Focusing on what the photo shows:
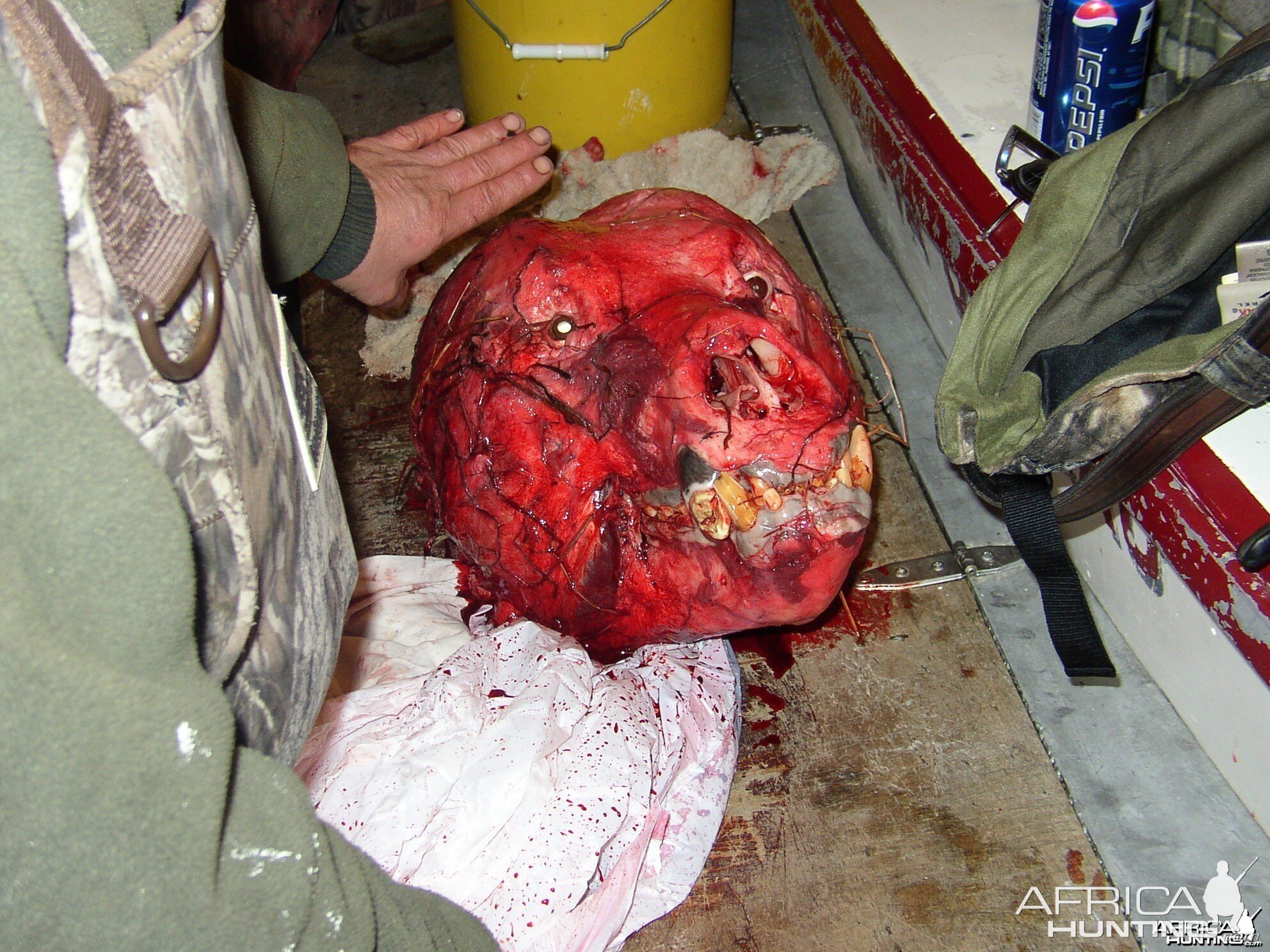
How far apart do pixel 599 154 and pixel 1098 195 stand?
1.61m

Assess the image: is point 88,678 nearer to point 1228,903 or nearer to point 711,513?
point 711,513

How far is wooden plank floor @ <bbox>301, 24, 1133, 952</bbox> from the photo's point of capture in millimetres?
1558

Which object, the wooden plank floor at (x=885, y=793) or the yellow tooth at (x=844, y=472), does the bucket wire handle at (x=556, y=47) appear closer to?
the wooden plank floor at (x=885, y=793)

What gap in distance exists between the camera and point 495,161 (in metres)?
2.19

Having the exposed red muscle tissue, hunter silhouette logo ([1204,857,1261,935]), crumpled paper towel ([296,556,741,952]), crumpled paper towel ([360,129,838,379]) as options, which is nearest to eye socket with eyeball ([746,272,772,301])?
the exposed red muscle tissue

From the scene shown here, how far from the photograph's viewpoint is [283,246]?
1.75m

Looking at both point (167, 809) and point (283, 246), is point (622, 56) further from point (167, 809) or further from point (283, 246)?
point (167, 809)

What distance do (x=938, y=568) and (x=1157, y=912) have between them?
28.8 inches

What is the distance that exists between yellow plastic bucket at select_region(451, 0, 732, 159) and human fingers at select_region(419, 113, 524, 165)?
38 centimetres

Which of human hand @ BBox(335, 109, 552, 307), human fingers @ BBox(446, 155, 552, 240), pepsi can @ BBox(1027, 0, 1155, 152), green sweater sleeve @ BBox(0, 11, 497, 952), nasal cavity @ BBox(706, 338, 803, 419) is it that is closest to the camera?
green sweater sleeve @ BBox(0, 11, 497, 952)

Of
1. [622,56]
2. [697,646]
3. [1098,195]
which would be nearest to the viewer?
[1098,195]

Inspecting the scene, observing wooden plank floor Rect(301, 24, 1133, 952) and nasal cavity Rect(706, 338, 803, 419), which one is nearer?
nasal cavity Rect(706, 338, 803, 419)

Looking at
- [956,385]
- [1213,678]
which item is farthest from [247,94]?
[1213,678]

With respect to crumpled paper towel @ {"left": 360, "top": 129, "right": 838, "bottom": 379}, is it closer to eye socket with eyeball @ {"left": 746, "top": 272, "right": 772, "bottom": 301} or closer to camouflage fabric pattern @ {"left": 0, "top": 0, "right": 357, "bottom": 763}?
eye socket with eyeball @ {"left": 746, "top": 272, "right": 772, "bottom": 301}
